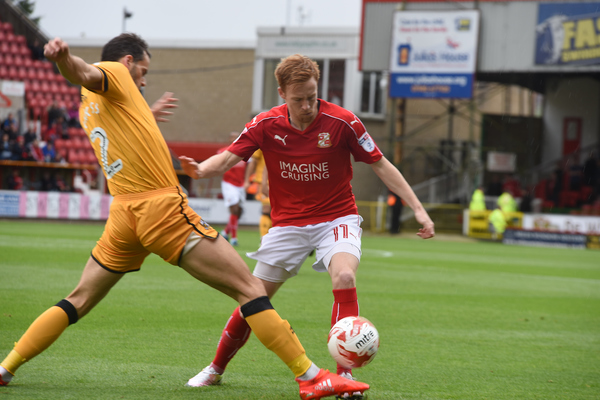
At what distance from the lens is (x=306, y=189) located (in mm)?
4668

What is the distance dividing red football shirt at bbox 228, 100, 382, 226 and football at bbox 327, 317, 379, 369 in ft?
2.68

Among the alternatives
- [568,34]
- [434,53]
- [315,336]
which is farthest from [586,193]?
[315,336]

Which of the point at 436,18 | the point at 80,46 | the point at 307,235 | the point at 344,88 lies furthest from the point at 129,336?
the point at 80,46

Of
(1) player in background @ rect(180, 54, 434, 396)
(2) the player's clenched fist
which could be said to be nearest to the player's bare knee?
(1) player in background @ rect(180, 54, 434, 396)

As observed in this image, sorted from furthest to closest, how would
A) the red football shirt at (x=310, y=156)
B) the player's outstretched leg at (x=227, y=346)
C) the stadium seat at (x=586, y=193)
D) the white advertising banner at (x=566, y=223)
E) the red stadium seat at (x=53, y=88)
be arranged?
the red stadium seat at (x=53, y=88), the stadium seat at (x=586, y=193), the white advertising banner at (x=566, y=223), the red football shirt at (x=310, y=156), the player's outstretched leg at (x=227, y=346)

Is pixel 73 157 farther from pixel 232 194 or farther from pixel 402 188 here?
pixel 402 188

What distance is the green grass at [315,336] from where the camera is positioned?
447 centimetres

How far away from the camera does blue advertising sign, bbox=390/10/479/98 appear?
2789cm

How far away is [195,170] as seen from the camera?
13.8 feet

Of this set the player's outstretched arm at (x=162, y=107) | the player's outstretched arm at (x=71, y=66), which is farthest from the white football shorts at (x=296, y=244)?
the player's outstretched arm at (x=71, y=66)

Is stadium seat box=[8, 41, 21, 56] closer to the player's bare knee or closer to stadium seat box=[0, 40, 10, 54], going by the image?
stadium seat box=[0, 40, 10, 54]

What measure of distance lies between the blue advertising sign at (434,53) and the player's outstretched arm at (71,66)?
25.5 m

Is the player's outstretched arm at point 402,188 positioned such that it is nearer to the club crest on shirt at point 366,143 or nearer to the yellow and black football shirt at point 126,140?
the club crest on shirt at point 366,143

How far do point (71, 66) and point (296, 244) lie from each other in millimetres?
1869
